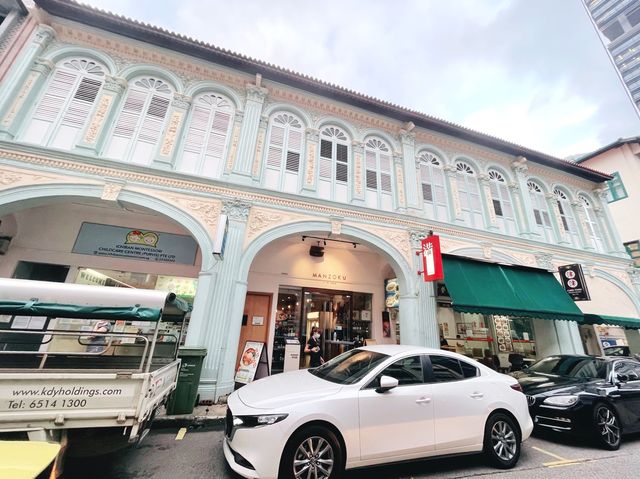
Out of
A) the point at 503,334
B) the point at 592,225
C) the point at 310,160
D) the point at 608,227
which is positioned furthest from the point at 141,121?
the point at 608,227

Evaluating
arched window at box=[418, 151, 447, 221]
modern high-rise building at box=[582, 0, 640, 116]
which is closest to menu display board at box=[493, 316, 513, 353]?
arched window at box=[418, 151, 447, 221]

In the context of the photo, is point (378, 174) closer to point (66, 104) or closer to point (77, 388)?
point (77, 388)

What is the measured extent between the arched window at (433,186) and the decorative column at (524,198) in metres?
3.87

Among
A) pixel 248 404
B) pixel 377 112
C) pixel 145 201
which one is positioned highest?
pixel 377 112

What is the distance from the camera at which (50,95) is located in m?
7.75

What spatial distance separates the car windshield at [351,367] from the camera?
3766 millimetres

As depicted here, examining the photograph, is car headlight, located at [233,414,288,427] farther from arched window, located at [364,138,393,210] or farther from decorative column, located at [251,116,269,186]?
arched window, located at [364,138,393,210]

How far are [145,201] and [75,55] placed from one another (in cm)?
567

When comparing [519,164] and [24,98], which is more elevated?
[519,164]

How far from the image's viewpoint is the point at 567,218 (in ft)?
41.7

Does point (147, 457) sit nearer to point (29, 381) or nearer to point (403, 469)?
point (29, 381)

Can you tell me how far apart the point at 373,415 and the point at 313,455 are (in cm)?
85

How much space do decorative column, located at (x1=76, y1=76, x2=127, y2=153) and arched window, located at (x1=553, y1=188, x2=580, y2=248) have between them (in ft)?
60.2

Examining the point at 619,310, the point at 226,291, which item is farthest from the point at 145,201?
the point at 619,310
